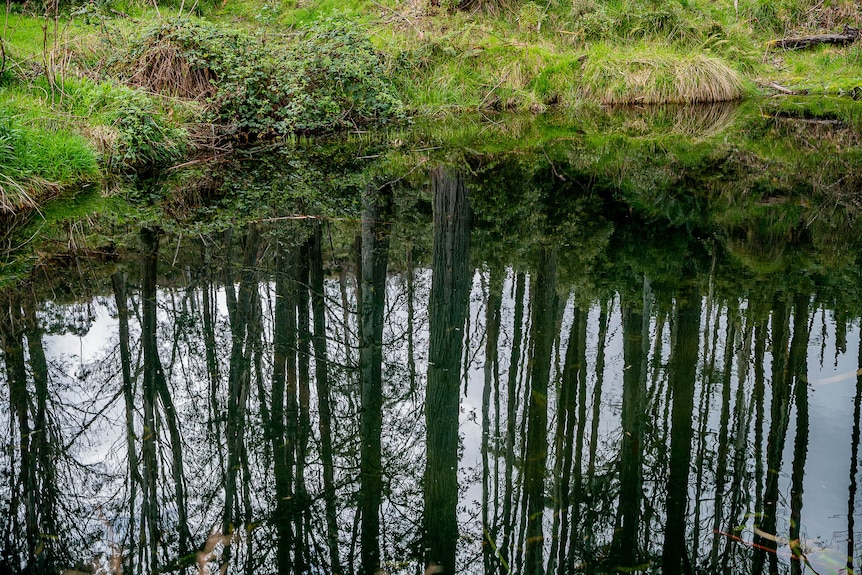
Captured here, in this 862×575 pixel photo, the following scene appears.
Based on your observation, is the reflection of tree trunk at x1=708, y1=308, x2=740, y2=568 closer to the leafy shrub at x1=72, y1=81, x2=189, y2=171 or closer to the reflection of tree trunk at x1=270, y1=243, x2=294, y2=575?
the reflection of tree trunk at x1=270, y1=243, x2=294, y2=575

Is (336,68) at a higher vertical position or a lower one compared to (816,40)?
lower

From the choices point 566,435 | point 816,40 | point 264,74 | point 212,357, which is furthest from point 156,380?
point 816,40

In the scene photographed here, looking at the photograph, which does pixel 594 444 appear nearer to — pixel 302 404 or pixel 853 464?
pixel 853 464

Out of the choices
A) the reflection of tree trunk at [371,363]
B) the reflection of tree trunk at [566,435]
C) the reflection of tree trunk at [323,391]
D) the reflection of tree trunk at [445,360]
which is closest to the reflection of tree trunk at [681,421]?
the reflection of tree trunk at [566,435]

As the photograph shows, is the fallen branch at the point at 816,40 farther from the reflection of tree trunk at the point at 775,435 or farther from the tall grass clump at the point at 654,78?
the reflection of tree trunk at the point at 775,435

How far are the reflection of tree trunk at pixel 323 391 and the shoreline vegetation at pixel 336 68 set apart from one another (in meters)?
3.47

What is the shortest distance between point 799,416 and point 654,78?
13.4 meters

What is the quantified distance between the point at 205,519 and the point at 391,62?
44.1 ft

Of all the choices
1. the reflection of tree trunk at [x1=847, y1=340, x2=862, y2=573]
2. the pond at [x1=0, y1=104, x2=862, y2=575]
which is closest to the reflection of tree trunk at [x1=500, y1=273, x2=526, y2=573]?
the pond at [x1=0, y1=104, x2=862, y2=575]

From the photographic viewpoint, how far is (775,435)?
12.7 ft

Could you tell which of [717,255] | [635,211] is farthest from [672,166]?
[717,255]

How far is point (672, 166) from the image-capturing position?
34.7 ft

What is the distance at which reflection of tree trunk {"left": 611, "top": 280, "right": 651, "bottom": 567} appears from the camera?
10.9 ft

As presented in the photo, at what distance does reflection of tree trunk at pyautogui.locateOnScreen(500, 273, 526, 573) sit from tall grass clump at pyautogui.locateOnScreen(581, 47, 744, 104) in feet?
36.8
